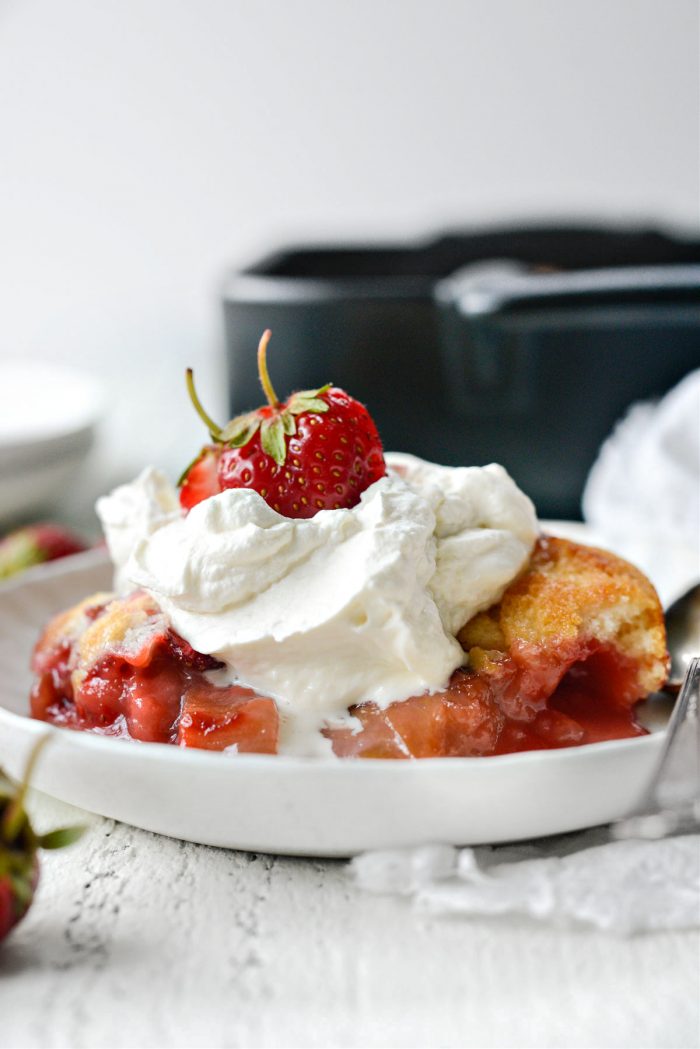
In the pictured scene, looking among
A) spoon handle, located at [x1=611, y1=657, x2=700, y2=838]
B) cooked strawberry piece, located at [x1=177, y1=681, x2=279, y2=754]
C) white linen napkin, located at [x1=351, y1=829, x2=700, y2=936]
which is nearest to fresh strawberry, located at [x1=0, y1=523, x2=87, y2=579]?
cooked strawberry piece, located at [x1=177, y1=681, x2=279, y2=754]

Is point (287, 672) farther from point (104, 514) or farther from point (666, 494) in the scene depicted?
point (666, 494)

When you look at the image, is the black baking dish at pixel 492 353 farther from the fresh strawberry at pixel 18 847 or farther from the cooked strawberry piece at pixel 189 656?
the fresh strawberry at pixel 18 847

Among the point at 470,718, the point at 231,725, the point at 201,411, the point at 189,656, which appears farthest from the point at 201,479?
the point at 470,718

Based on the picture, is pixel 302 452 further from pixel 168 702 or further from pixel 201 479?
pixel 168 702

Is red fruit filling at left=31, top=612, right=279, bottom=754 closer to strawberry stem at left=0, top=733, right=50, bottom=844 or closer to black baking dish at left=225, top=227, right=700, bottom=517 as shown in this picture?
strawberry stem at left=0, top=733, right=50, bottom=844

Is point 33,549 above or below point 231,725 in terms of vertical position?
below

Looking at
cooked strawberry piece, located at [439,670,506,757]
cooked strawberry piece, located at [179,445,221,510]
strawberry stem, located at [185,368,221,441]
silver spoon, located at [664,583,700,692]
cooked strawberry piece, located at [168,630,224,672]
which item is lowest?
silver spoon, located at [664,583,700,692]
